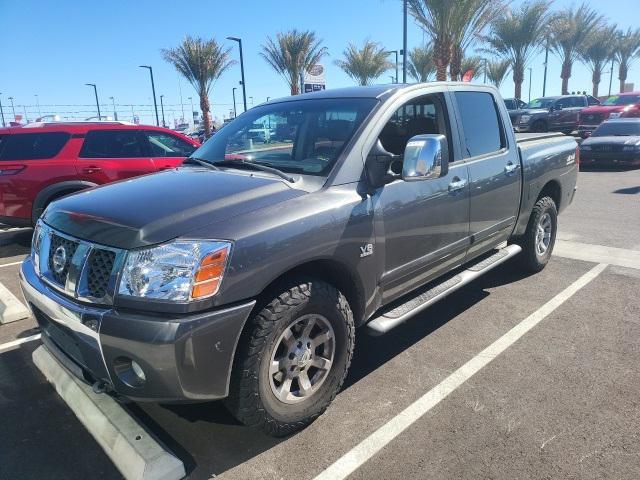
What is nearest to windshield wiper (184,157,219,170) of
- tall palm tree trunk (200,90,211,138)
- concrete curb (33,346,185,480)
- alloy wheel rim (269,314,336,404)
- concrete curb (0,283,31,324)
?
alloy wheel rim (269,314,336,404)

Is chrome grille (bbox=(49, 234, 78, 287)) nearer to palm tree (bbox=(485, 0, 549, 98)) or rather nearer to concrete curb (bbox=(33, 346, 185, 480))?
concrete curb (bbox=(33, 346, 185, 480))

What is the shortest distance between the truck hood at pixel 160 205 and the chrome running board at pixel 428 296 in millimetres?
1035

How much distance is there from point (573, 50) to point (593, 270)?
3876 cm

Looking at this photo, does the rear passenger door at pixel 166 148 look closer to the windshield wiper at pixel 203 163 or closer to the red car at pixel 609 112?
the windshield wiper at pixel 203 163

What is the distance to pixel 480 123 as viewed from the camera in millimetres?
4379

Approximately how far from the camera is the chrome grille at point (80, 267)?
2387mm

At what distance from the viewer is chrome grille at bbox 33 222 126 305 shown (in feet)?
7.83

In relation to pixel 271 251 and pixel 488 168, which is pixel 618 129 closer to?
pixel 488 168

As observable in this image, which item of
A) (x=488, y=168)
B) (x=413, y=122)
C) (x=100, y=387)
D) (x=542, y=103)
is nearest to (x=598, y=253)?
(x=488, y=168)

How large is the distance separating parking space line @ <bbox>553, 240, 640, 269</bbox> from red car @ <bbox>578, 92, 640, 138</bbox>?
17.0m

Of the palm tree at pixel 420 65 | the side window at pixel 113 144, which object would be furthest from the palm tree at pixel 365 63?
the side window at pixel 113 144

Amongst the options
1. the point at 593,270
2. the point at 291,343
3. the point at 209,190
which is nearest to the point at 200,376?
the point at 291,343

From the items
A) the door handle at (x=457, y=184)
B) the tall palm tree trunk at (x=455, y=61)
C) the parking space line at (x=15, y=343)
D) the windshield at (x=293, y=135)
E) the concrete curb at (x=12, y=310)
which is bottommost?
the parking space line at (x=15, y=343)

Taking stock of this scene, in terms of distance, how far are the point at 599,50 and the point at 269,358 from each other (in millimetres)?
50359
